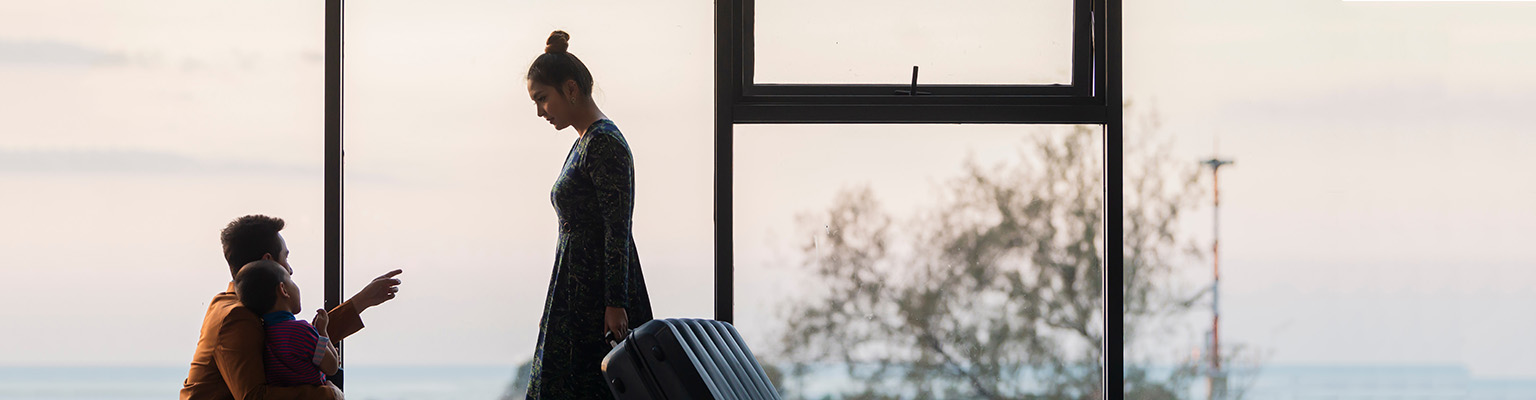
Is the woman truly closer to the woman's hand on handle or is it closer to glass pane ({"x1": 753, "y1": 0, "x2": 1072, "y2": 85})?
the woman's hand on handle

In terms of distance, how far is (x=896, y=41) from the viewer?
8.65ft

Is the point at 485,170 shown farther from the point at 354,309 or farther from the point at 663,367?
the point at 663,367

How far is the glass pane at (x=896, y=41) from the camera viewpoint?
8.59ft

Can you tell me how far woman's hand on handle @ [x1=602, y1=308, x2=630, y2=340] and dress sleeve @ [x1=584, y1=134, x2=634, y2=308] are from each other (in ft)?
0.04

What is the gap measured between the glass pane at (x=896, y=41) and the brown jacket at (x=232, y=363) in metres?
1.17

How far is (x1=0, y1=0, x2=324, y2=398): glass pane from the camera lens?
8.34 feet

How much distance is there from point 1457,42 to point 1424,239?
0.45 metres

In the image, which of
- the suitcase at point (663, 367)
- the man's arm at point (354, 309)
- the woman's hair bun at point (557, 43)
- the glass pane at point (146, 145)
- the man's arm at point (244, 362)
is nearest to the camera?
the suitcase at point (663, 367)

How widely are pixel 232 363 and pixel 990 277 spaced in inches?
61.3

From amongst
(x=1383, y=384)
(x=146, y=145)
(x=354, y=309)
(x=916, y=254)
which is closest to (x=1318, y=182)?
(x=1383, y=384)

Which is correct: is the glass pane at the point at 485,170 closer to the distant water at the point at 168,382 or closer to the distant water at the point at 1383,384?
the distant water at the point at 168,382

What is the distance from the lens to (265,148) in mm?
2559

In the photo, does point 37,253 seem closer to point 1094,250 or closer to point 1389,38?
point 1094,250

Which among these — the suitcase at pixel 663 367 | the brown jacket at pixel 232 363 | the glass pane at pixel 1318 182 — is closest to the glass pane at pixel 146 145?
the brown jacket at pixel 232 363
